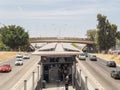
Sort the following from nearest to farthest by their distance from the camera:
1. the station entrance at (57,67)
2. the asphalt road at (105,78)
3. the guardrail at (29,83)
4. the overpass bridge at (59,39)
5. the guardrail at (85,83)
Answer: the guardrail at (29,83)
the guardrail at (85,83)
the station entrance at (57,67)
the asphalt road at (105,78)
the overpass bridge at (59,39)

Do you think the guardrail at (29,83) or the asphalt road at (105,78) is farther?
the asphalt road at (105,78)

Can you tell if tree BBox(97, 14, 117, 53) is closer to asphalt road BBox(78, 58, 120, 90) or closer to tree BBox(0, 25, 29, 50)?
tree BBox(0, 25, 29, 50)

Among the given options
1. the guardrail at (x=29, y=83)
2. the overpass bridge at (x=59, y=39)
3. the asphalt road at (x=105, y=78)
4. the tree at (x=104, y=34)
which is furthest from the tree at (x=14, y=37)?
the guardrail at (x=29, y=83)

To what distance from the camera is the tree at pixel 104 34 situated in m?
133

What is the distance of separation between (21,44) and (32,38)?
36.5m

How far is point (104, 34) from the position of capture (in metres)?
134

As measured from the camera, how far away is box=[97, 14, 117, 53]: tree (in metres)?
133

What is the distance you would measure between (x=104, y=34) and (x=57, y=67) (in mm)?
110710

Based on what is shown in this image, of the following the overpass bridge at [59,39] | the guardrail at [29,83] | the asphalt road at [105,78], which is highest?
the overpass bridge at [59,39]

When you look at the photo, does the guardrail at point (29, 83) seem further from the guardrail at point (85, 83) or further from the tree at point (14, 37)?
the tree at point (14, 37)

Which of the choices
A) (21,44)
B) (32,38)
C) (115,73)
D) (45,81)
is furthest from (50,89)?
(32,38)

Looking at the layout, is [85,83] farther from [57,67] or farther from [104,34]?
[104,34]

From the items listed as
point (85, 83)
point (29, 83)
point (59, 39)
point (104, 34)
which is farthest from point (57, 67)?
point (59, 39)

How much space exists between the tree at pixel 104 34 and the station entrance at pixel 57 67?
109 m
